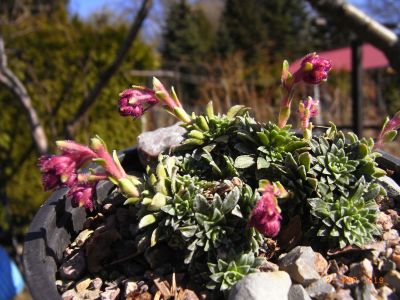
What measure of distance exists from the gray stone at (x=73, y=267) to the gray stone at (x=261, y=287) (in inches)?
17.2

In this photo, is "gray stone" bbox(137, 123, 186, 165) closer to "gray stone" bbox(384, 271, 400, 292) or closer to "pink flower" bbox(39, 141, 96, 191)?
"pink flower" bbox(39, 141, 96, 191)

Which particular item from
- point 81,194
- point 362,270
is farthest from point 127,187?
point 362,270

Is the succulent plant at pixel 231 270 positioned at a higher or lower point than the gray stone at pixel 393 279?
higher

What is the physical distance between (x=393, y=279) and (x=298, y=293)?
0.76ft

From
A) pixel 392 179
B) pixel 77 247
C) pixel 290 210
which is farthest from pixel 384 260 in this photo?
pixel 77 247

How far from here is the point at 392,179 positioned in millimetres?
1288

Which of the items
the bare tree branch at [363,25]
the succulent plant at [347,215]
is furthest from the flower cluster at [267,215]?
the bare tree branch at [363,25]

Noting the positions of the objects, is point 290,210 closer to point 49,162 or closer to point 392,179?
point 392,179

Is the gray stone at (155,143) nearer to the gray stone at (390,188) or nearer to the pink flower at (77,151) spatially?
the pink flower at (77,151)

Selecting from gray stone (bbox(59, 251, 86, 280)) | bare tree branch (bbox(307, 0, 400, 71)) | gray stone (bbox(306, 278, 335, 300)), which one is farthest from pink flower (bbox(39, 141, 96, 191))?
bare tree branch (bbox(307, 0, 400, 71))

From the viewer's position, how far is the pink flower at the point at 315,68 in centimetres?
102

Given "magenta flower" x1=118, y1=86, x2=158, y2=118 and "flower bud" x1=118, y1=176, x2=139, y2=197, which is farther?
"magenta flower" x1=118, y1=86, x2=158, y2=118

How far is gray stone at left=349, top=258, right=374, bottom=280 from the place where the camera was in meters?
0.95

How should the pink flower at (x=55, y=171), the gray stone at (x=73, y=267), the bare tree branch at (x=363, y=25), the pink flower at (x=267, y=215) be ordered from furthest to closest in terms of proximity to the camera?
the bare tree branch at (x=363, y=25) < the gray stone at (x=73, y=267) < the pink flower at (x=55, y=171) < the pink flower at (x=267, y=215)
